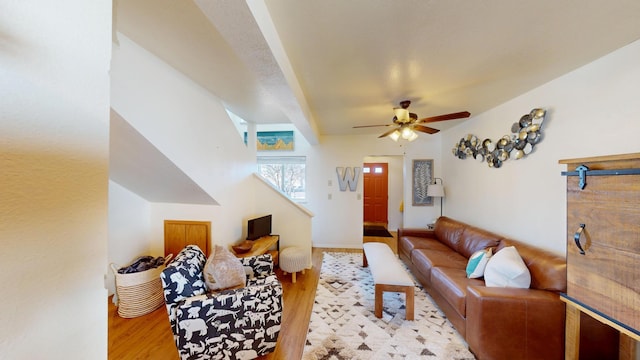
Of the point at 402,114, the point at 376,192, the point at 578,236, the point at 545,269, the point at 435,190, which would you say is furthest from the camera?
the point at 376,192

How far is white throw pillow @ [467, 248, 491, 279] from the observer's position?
2.23 metres

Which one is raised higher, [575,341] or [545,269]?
[545,269]

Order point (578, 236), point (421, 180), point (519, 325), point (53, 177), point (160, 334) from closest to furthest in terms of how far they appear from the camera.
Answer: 1. point (53, 177)
2. point (578, 236)
3. point (519, 325)
4. point (160, 334)
5. point (421, 180)

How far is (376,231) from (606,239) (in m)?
4.89

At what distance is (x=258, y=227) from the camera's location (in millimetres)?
3424

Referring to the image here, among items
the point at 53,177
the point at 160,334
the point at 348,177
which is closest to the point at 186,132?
the point at 160,334

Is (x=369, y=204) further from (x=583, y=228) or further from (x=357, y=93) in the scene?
(x=583, y=228)

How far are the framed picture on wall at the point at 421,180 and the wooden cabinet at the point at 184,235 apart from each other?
Result: 3.85m

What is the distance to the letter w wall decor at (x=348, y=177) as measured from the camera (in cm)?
466

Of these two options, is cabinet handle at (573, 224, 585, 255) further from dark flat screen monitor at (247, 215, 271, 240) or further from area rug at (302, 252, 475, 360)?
dark flat screen monitor at (247, 215, 271, 240)

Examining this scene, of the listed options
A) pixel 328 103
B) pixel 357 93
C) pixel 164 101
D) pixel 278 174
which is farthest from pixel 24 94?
pixel 278 174

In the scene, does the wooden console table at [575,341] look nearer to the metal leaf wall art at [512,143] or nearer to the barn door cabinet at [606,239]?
the barn door cabinet at [606,239]

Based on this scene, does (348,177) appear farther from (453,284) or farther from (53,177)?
(53,177)

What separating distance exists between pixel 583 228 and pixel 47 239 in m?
2.18
